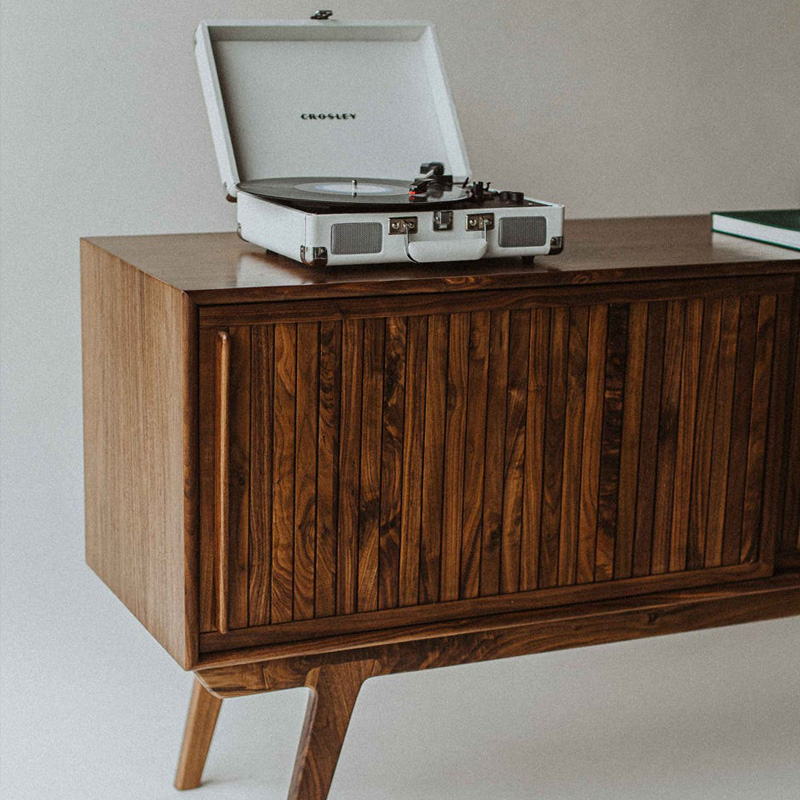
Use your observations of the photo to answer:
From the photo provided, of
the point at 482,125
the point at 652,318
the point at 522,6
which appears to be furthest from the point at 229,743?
the point at 522,6

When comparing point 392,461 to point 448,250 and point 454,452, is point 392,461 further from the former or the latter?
point 448,250

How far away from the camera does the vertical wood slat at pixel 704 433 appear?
2.05 meters

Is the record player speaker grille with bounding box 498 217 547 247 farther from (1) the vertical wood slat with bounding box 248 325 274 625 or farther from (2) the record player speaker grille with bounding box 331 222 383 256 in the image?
(1) the vertical wood slat with bounding box 248 325 274 625

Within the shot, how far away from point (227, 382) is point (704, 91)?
157 centimetres

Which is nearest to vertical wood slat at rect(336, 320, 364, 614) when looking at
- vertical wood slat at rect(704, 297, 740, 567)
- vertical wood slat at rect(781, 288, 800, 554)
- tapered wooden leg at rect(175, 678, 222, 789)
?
tapered wooden leg at rect(175, 678, 222, 789)

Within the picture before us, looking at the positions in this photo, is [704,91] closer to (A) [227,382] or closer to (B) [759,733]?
(B) [759,733]

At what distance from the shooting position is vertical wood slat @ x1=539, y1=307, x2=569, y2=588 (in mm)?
1951

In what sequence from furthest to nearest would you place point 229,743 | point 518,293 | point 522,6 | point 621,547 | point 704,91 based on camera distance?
1. point 704,91
2. point 522,6
3. point 229,743
4. point 621,547
5. point 518,293

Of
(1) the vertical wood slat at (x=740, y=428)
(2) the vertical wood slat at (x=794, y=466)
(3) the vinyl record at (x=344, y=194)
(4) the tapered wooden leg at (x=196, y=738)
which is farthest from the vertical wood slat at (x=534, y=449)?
(4) the tapered wooden leg at (x=196, y=738)

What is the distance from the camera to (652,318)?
2002 mm

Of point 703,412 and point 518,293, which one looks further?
point 703,412

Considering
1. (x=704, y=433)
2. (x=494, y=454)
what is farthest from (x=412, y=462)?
(x=704, y=433)

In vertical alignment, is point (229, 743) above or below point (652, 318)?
below

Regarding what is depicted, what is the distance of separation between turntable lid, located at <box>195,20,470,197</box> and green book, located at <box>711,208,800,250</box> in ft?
1.55
